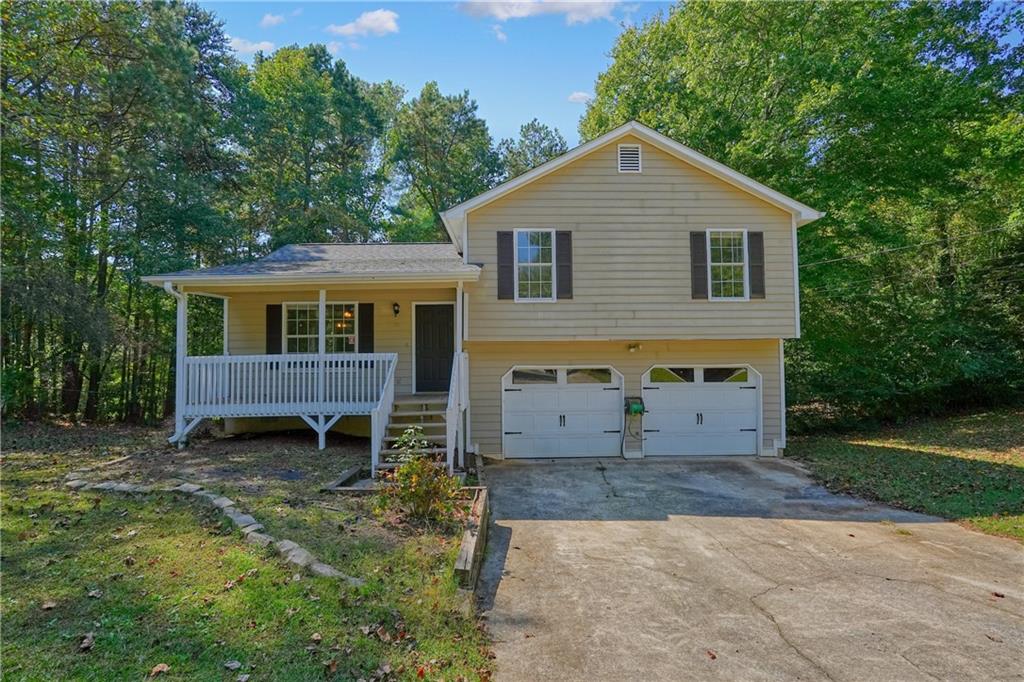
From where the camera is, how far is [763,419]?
10.5 meters

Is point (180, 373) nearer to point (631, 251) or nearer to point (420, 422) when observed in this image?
point (420, 422)

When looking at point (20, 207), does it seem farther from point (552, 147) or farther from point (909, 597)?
point (552, 147)

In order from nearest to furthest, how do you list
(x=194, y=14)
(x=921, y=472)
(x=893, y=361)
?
(x=921, y=472), (x=893, y=361), (x=194, y=14)

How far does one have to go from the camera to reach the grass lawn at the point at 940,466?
22.2ft

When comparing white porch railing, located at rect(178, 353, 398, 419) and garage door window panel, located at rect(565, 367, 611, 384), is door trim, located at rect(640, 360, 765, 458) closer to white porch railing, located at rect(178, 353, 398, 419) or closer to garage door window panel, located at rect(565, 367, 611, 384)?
garage door window panel, located at rect(565, 367, 611, 384)

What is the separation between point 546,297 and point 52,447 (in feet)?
31.5

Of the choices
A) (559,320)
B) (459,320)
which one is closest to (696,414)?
(559,320)

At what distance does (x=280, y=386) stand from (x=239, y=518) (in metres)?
4.34

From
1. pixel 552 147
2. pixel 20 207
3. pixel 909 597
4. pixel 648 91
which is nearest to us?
pixel 909 597

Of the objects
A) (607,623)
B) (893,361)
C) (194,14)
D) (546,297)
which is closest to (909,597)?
(607,623)

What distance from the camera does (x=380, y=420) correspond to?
774 centimetres

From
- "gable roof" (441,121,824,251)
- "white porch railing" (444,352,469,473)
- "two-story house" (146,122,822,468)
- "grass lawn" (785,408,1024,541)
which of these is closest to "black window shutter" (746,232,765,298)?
"two-story house" (146,122,822,468)

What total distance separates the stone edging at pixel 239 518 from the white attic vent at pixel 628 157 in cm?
866

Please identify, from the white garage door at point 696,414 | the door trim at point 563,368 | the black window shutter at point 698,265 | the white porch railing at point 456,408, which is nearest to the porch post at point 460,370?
the white porch railing at point 456,408
